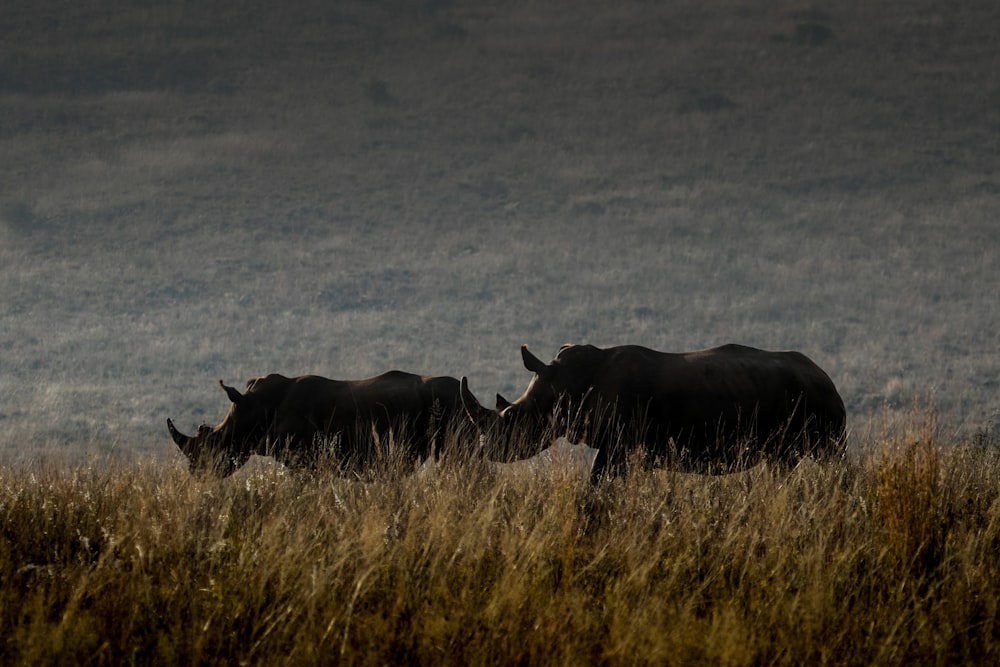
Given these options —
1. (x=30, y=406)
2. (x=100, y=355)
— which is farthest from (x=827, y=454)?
(x=100, y=355)

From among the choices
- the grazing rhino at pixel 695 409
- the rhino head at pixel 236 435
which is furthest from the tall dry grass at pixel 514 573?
the rhino head at pixel 236 435

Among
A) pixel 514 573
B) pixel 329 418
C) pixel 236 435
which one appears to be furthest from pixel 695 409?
pixel 236 435

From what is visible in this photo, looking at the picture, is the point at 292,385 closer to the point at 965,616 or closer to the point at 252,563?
the point at 252,563

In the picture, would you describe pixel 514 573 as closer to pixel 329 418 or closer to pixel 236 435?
pixel 329 418

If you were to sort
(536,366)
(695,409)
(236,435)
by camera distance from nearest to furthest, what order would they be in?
1. (695,409)
2. (536,366)
3. (236,435)

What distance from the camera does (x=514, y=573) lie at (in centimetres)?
641

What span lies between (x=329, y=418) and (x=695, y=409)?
3.78m

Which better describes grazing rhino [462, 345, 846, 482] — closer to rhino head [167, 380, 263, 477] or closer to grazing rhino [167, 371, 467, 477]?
grazing rhino [167, 371, 467, 477]

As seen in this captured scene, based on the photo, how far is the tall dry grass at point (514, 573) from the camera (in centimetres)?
570

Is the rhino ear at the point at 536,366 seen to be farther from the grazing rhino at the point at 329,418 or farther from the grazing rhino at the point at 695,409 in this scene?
the grazing rhino at the point at 329,418

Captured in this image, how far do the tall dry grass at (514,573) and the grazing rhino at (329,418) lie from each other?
11.1 ft

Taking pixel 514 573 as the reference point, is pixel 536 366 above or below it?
above

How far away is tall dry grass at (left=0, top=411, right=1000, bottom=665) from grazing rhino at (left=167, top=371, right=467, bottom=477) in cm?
338

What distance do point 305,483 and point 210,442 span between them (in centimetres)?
382
